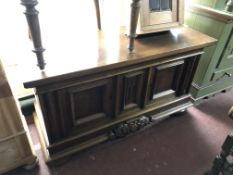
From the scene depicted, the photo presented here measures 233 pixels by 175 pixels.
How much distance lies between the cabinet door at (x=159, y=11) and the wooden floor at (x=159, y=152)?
32.6 inches

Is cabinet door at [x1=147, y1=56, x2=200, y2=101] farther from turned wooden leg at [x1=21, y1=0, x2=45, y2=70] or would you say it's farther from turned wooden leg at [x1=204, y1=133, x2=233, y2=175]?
turned wooden leg at [x1=21, y1=0, x2=45, y2=70]

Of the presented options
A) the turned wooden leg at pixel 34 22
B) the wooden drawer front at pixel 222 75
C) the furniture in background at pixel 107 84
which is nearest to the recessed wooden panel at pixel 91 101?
the furniture in background at pixel 107 84

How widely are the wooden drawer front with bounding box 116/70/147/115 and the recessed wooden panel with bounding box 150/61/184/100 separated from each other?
0.28ft

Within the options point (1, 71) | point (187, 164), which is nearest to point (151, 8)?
point (1, 71)

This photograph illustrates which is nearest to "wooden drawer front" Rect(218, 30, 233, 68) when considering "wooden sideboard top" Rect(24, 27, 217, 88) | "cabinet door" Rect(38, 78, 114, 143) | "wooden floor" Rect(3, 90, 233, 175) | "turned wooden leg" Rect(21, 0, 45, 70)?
"wooden sideboard top" Rect(24, 27, 217, 88)

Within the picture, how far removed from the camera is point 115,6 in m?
1.37

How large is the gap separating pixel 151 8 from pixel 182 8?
25 cm

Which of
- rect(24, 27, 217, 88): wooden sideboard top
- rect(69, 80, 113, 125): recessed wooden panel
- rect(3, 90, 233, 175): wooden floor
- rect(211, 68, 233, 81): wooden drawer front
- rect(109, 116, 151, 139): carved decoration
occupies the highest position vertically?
rect(24, 27, 217, 88): wooden sideboard top

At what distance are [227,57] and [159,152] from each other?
1.00 meters

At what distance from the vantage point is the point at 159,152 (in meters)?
1.40

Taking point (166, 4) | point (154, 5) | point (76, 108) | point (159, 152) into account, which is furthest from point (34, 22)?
point (159, 152)

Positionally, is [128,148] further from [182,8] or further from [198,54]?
[182,8]

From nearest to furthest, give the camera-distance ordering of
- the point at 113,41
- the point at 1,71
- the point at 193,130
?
the point at 1,71 → the point at 113,41 → the point at 193,130

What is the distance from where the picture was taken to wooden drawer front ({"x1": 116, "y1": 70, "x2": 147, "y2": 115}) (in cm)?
115
